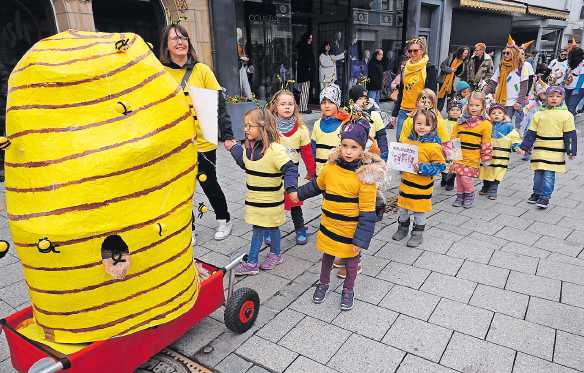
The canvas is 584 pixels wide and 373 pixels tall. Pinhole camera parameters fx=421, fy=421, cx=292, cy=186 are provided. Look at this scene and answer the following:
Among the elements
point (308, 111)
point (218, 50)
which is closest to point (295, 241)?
point (218, 50)

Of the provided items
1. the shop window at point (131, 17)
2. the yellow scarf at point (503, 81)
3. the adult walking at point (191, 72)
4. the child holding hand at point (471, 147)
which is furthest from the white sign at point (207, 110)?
the yellow scarf at point (503, 81)

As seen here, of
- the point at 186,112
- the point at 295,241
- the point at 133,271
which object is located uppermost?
the point at 186,112

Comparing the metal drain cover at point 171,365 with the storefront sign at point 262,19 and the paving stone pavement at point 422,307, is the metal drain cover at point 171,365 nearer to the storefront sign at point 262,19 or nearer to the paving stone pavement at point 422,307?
the paving stone pavement at point 422,307

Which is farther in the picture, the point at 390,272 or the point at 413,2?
the point at 413,2

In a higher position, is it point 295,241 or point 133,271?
point 133,271

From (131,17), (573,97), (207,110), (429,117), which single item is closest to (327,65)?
(131,17)

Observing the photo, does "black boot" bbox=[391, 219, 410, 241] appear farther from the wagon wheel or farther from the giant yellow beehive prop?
the giant yellow beehive prop

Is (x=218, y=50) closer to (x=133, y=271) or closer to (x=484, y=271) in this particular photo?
(x=484, y=271)

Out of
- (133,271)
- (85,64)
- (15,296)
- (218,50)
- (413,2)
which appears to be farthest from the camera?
(413,2)

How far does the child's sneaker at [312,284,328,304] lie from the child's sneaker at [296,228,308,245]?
93 cm

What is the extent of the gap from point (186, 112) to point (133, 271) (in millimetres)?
765

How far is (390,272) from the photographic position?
356cm

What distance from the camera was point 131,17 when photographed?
721 cm

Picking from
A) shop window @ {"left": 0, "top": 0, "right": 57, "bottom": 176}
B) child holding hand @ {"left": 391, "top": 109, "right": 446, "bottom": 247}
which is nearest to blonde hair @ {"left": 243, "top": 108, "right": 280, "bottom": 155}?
child holding hand @ {"left": 391, "top": 109, "right": 446, "bottom": 247}
